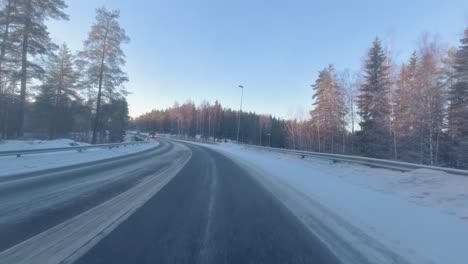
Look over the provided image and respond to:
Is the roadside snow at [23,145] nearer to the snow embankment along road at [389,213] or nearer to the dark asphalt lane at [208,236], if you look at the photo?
the dark asphalt lane at [208,236]

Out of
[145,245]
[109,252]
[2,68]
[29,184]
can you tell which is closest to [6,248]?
[109,252]

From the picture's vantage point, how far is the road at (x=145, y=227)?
11.5 feet

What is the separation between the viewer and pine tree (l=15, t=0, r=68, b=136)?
19969mm

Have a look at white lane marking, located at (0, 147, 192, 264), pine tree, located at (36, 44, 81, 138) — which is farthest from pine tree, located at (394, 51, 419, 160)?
pine tree, located at (36, 44, 81, 138)

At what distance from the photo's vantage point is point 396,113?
24953mm

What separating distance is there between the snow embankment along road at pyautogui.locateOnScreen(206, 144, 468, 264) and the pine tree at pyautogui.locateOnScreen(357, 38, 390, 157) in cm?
1915

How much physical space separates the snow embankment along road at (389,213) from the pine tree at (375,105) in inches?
754

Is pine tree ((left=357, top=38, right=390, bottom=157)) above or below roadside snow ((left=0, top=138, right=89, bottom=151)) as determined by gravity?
above

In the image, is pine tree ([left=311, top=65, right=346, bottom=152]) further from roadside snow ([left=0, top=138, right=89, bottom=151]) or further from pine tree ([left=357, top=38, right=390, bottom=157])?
roadside snow ([left=0, top=138, right=89, bottom=151])

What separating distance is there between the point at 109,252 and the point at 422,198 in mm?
7338

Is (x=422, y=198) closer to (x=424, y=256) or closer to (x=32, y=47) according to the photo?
(x=424, y=256)

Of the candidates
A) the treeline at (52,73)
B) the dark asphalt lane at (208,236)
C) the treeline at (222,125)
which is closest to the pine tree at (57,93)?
the treeline at (52,73)

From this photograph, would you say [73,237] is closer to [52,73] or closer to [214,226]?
[214,226]

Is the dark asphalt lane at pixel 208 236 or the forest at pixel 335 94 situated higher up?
the forest at pixel 335 94
